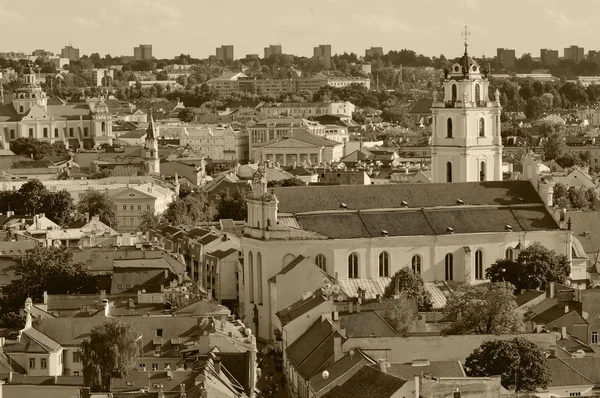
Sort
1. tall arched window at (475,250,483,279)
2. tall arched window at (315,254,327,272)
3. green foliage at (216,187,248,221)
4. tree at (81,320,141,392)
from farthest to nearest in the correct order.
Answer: green foliage at (216,187,248,221) < tall arched window at (475,250,483,279) < tall arched window at (315,254,327,272) < tree at (81,320,141,392)

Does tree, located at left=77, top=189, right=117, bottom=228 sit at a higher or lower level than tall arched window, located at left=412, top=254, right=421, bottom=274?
lower

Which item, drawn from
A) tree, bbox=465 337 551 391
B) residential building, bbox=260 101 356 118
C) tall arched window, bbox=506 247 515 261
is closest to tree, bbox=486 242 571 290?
tall arched window, bbox=506 247 515 261

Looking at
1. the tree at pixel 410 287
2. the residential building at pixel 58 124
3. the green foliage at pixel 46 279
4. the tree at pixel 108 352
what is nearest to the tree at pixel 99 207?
the green foliage at pixel 46 279

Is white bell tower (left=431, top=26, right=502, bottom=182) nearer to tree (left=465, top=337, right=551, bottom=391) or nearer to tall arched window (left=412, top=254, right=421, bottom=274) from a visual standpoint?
tall arched window (left=412, top=254, right=421, bottom=274)

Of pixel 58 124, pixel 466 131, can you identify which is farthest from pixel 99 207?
pixel 58 124

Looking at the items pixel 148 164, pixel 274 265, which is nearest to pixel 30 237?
pixel 274 265

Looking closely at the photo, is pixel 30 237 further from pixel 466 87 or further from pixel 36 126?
pixel 36 126

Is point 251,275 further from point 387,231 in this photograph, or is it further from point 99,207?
point 99,207

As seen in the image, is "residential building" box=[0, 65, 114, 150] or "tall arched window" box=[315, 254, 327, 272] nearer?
"tall arched window" box=[315, 254, 327, 272]
